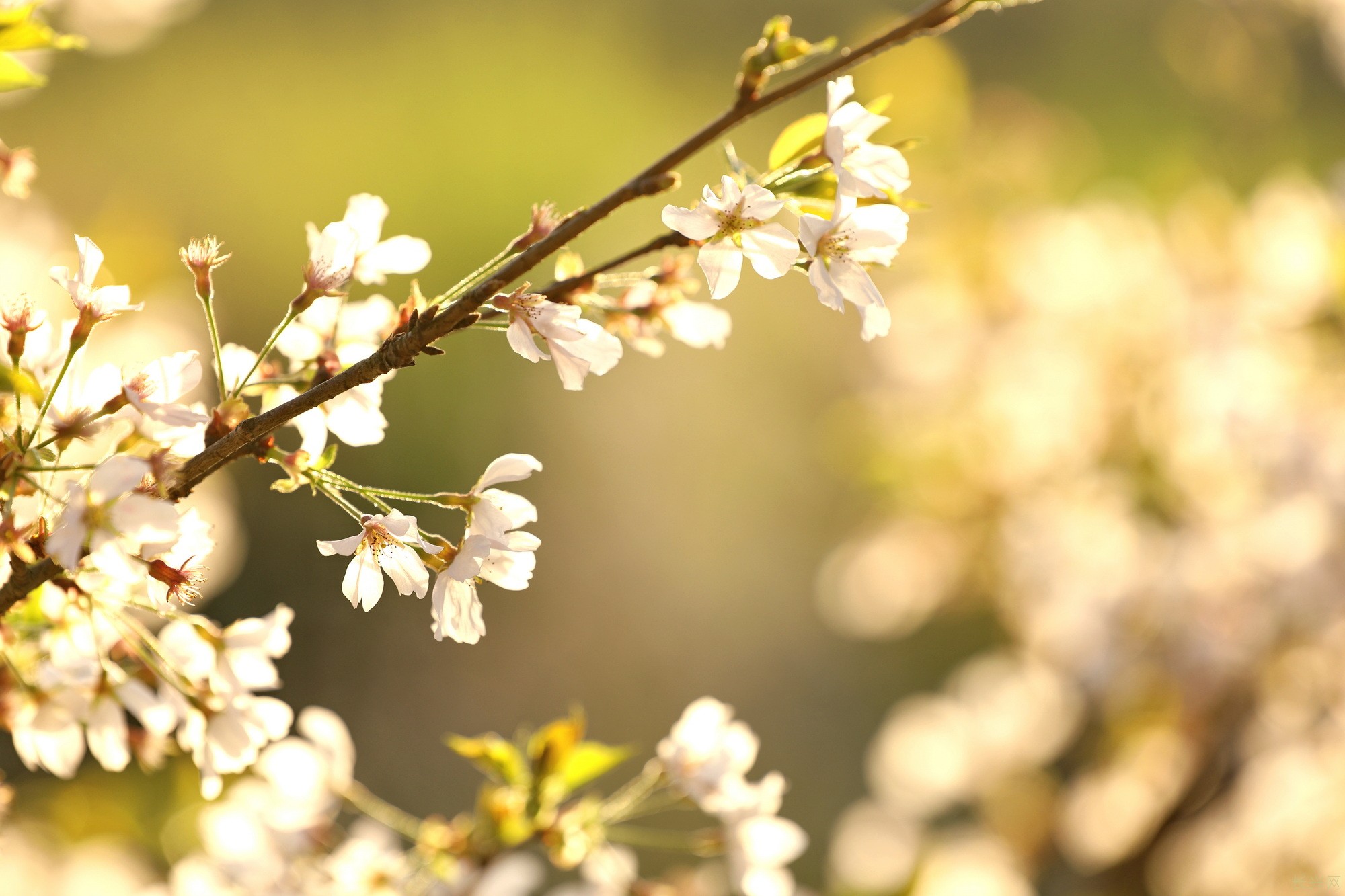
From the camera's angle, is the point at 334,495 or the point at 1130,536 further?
the point at 1130,536

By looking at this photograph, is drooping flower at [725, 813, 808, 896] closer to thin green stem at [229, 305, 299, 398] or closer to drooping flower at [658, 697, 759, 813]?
→ drooping flower at [658, 697, 759, 813]

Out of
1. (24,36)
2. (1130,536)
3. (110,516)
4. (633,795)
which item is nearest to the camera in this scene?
(110,516)

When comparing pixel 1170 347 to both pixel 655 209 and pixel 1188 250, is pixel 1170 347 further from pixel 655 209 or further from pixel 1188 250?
pixel 655 209

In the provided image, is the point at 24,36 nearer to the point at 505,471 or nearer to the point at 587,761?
the point at 505,471

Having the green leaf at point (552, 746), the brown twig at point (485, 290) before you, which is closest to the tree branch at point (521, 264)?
the brown twig at point (485, 290)

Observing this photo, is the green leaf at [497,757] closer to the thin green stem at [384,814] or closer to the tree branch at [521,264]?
the thin green stem at [384,814]

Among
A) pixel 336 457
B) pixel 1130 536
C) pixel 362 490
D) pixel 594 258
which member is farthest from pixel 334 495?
pixel 594 258

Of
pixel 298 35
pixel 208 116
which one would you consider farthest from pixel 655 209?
pixel 298 35
